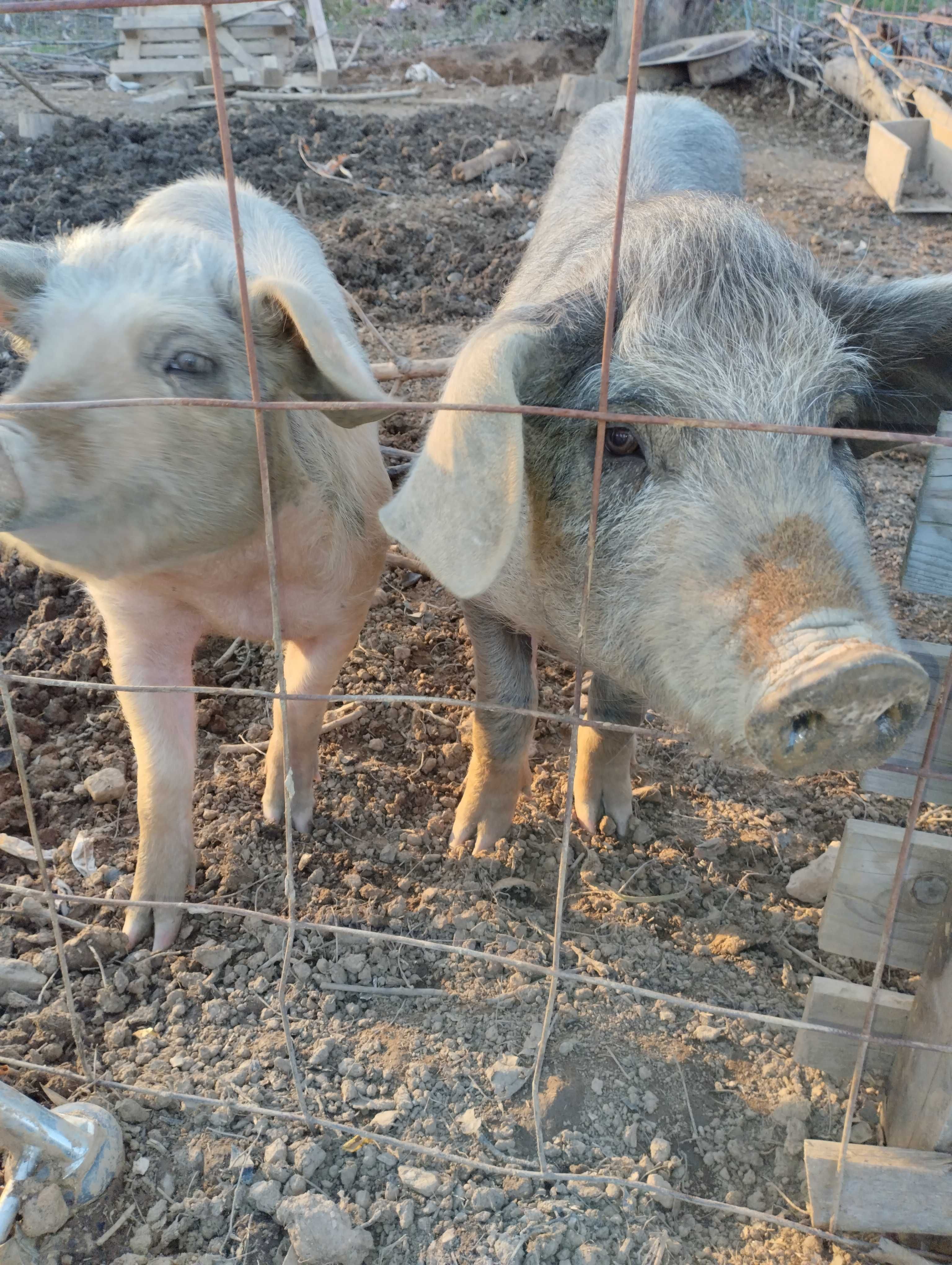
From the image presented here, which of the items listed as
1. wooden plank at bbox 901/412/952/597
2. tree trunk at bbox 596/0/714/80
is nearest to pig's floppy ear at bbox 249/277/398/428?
wooden plank at bbox 901/412/952/597

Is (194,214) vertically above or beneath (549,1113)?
above

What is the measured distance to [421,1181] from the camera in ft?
6.74

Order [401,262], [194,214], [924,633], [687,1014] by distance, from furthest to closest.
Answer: [401,262]
[924,633]
[194,214]
[687,1014]

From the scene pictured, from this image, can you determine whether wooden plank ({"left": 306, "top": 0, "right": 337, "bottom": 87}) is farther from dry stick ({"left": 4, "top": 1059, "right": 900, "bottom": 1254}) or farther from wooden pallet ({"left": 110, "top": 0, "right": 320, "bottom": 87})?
dry stick ({"left": 4, "top": 1059, "right": 900, "bottom": 1254})

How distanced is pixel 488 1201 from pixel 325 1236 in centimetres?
31

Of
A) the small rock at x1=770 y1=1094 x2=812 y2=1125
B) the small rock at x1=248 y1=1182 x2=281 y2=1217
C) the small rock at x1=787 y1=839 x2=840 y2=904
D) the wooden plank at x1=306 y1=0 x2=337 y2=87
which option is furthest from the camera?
the wooden plank at x1=306 y1=0 x2=337 y2=87

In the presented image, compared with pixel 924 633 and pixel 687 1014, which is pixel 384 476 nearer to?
pixel 687 1014

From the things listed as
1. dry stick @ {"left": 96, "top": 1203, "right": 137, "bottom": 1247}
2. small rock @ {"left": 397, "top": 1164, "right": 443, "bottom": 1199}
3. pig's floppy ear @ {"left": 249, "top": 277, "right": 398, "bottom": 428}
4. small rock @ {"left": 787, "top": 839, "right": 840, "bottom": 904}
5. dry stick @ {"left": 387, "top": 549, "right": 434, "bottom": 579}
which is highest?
pig's floppy ear @ {"left": 249, "top": 277, "right": 398, "bottom": 428}

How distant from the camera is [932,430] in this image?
2.49 m

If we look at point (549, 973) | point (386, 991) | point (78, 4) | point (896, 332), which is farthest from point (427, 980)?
point (78, 4)

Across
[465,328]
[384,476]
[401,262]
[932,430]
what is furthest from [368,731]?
[401,262]

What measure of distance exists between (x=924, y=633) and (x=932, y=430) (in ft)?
4.45

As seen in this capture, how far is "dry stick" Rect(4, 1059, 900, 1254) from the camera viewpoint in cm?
194

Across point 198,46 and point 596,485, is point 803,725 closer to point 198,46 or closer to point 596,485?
point 596,485
